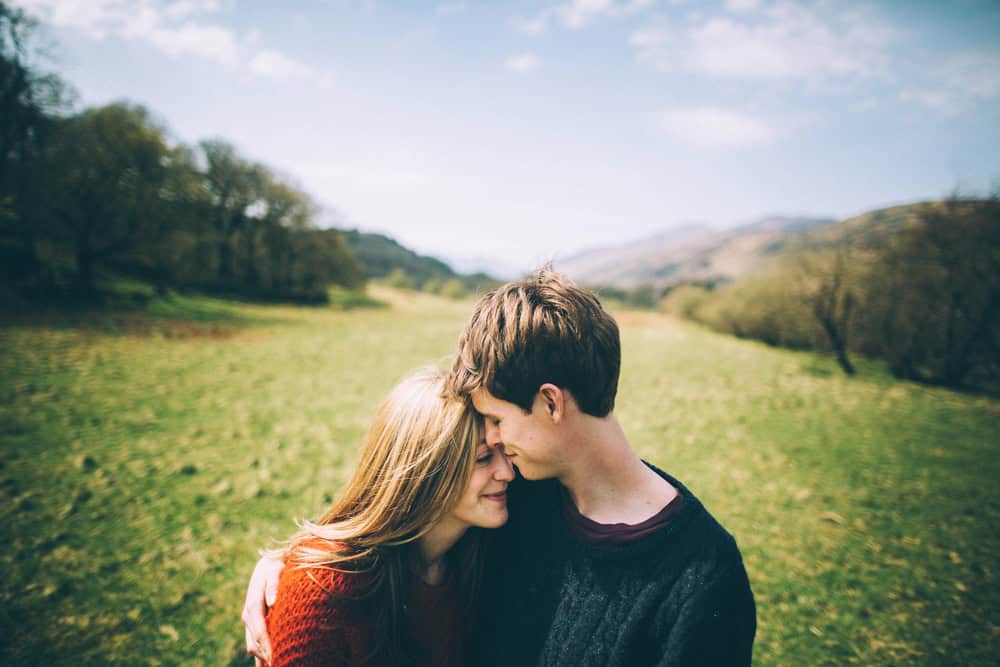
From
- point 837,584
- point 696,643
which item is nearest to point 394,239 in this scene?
point 696,643

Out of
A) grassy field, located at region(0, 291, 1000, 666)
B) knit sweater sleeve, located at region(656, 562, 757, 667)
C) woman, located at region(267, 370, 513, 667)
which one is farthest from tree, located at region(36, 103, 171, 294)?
knit sweater sleeve, located at region(656, 562, 757, 667)

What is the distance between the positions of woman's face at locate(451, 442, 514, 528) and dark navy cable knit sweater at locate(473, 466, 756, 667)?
6.0 inches

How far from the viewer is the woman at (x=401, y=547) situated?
6.45 ft

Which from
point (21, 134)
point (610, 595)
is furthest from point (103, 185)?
point (610, 595)

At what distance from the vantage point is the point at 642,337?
2653cm

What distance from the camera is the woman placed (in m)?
1.97

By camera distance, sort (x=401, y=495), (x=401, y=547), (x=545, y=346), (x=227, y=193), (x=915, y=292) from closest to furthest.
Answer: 1. (x=545, y=346)
2. (x=401, y=495)
3. (x=401, y=547)
4. (x=915, y=292)
5. (x=227, y=193)

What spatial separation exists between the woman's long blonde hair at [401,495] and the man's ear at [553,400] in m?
0.45

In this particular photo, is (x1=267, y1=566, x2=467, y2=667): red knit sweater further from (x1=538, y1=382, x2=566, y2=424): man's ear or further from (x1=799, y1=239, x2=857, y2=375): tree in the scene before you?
(x1=799, y1=239, x2=857, y2=375): tree

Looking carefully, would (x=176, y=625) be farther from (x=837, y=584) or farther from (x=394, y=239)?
(x=837, y=584)

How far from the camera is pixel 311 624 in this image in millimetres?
1925

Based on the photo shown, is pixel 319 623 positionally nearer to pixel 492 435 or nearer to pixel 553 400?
pixel 492 435

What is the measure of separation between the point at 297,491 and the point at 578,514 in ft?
18.2

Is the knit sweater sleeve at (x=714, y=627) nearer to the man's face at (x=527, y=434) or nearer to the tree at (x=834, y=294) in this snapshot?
the man's face at (x=527, y=434)
